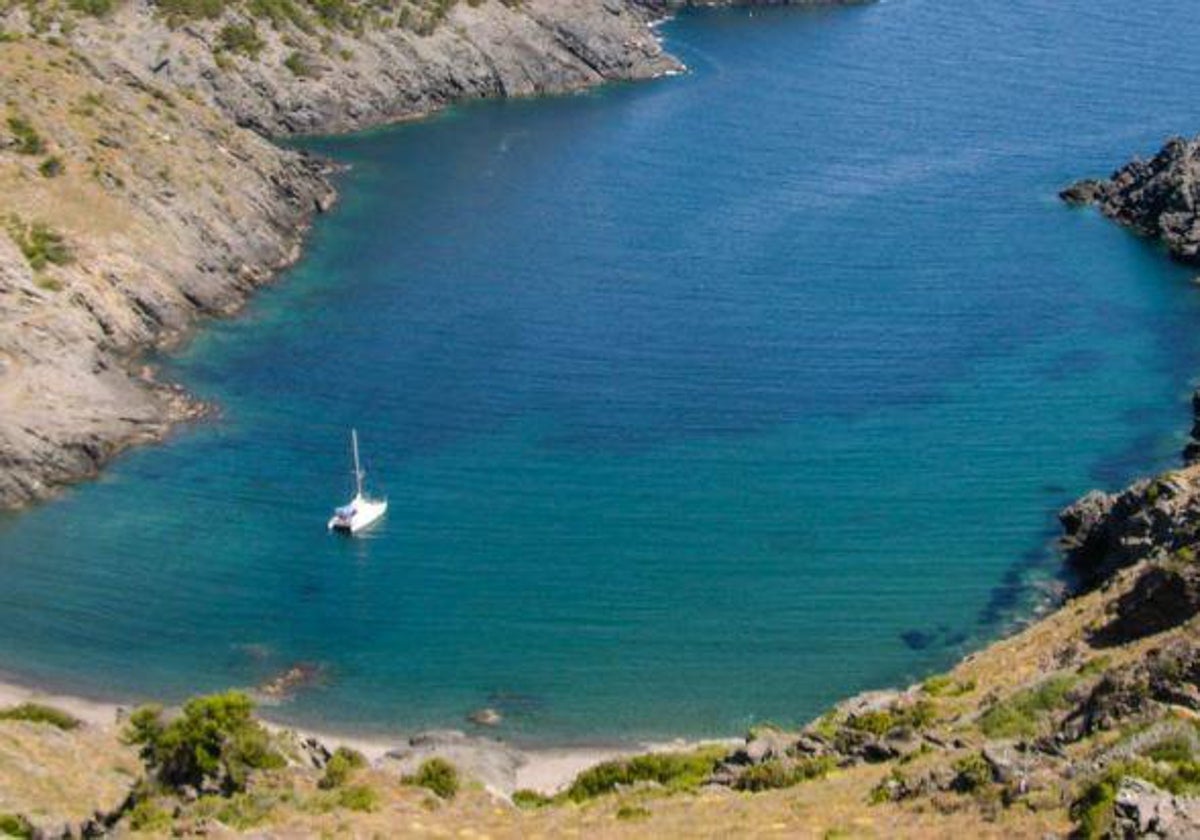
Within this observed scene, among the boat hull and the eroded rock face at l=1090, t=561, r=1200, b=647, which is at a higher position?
the eroded rock face at l=1090, t=561, r=1200, b=647

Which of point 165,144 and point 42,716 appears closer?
point 42,716

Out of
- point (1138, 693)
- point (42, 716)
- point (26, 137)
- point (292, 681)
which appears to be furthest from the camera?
point (26, 137)

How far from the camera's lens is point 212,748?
57719mm

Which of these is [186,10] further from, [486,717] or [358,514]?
[486,717]

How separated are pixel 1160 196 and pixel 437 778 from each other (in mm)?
102873

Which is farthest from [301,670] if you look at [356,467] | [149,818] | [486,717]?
[149,818]

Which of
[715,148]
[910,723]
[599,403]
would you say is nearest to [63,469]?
[599,403]

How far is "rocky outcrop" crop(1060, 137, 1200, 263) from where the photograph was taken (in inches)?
5556

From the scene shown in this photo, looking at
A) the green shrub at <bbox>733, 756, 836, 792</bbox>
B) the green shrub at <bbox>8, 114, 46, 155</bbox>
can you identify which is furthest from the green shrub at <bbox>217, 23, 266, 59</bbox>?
the green shrub at <bbox>733, 756, 836, 792</bbox>

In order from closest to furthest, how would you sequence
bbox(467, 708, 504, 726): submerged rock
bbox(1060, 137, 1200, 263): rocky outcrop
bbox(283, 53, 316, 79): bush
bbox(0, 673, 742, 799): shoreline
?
1. bbox(0, 673, 742, 799): shoreline
2. bbox(467, 708, 504, 726): submerged rock
3. bbox(1060, 137, 1200, 263): rocky outcrop
4. bbox(283, 53, 316, 79): bush

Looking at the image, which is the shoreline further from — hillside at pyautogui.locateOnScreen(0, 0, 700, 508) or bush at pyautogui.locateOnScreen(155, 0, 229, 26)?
bush at pyautogui.locateOnScreen(155, 0, 229, 26)

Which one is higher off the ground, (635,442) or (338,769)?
(338,769)

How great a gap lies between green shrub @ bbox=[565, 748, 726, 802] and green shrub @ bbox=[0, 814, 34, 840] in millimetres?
16681

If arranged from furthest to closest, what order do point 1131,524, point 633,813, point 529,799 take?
point 1131,524 < point 529,799 < point 633,813
